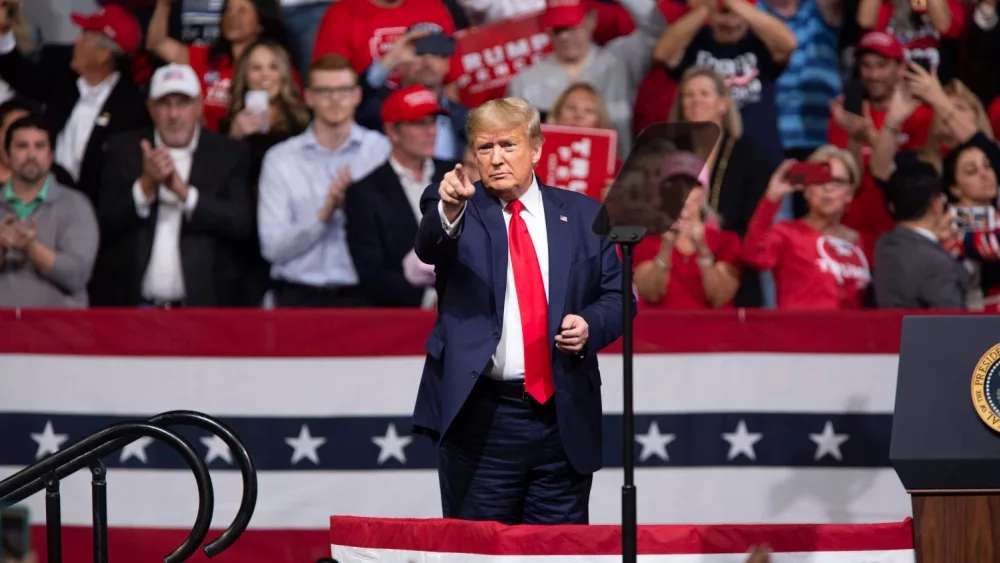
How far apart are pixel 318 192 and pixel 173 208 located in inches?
28.5

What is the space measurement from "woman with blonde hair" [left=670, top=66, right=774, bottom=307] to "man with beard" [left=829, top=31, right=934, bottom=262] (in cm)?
55

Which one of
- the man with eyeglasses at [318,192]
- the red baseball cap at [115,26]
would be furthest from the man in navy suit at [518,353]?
the red baseball cap at [115,26]

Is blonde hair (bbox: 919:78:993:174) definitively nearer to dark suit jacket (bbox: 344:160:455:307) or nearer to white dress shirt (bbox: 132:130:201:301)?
dark suit jacket (bbox: 344:160:455:307)

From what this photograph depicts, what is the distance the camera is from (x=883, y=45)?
25.8ft

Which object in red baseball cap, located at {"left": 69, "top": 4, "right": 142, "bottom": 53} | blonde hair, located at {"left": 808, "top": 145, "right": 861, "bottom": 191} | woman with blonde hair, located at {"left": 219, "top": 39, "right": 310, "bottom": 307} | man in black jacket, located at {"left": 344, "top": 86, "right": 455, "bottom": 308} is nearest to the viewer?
man in black jacket, located at {"left": 344, "top": 86, "right": 455, "bottom": 308}

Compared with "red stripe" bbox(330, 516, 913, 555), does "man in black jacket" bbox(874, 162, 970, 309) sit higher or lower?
higher

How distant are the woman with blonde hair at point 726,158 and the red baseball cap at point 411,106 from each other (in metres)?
1.25

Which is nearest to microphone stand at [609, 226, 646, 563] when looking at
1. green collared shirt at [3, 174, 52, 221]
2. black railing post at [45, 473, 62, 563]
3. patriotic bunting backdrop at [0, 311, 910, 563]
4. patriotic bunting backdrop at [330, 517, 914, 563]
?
patriotic bunting backdrop at [330, 517, 914, 563]

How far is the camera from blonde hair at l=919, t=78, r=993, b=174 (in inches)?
305

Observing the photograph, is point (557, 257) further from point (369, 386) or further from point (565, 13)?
point (565, 13)

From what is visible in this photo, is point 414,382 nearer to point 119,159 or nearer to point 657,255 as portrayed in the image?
point 657,255

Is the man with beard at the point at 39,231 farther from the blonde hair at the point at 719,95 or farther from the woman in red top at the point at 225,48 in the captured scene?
the blonde hair at the point at 719,95

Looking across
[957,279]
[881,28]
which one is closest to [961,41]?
[881,28]

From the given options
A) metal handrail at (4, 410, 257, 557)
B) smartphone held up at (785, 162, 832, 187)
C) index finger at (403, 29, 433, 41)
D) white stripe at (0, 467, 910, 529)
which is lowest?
white stripe at (0, 467, 910, 529)
